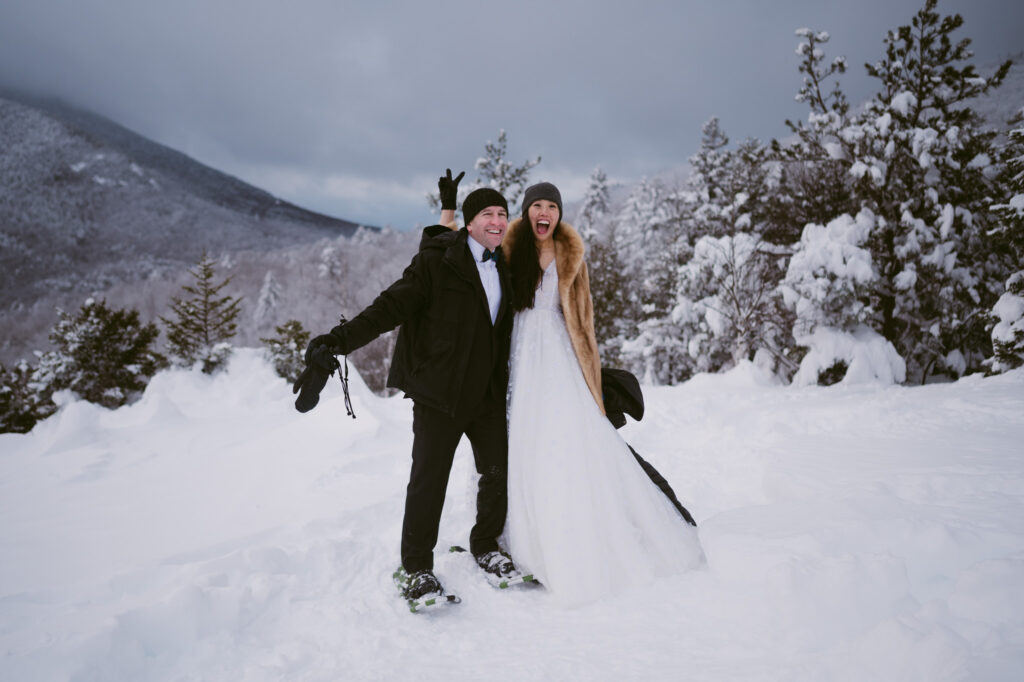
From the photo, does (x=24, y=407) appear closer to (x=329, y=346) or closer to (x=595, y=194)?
(x=329, y=346)

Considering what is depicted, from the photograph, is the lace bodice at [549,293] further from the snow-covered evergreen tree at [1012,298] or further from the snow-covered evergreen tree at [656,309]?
the snow-covered evergreen tree at [656,309]

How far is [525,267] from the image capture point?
9.84ft

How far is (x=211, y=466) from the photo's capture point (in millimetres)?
6141

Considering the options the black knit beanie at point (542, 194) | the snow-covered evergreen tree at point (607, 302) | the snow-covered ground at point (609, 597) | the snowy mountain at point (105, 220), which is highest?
the snowy mountain at point (105, 220)

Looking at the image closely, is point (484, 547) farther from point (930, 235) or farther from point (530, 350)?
point (930, 235)

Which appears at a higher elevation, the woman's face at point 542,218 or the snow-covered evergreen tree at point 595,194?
the snow-covered evergreen tree at point 595,194

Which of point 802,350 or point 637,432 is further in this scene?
point 802,350

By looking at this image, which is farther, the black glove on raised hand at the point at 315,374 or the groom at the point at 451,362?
the groom at the point at 451,362

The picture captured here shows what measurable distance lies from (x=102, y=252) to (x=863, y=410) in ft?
412

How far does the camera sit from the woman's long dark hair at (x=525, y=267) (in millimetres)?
2984

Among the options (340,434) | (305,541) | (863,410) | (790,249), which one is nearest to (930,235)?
(790,249)

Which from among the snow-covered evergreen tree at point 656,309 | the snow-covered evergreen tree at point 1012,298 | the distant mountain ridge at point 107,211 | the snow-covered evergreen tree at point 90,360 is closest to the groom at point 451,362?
the snow-covered evergreen tree at point 1012,298

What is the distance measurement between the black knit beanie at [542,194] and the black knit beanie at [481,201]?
0.57 feet

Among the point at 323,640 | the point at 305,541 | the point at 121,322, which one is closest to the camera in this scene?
the point at 323,640
